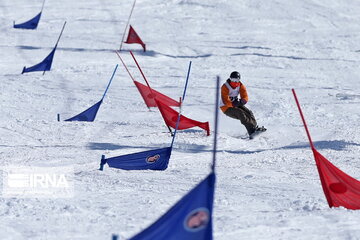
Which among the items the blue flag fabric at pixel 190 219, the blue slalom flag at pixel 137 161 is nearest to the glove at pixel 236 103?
the blue slalom flag at pixel 137 161

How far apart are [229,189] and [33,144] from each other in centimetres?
384

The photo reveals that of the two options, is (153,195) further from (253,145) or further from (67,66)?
(67,66)

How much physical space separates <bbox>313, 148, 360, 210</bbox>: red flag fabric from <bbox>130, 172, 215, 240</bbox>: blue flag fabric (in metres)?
2.38

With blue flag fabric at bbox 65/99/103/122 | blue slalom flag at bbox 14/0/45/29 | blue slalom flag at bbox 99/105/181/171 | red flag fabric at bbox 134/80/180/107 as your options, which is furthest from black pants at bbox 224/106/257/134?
blue slalom flag at bbox 14/0/45/29

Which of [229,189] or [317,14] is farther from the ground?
[229,189]

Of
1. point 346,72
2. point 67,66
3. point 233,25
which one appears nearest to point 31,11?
point 233,25

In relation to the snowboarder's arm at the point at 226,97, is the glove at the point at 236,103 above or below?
below

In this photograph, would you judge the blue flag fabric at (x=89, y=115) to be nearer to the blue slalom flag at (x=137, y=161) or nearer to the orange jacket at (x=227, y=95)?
the orange jacket at (x=227, y=95)

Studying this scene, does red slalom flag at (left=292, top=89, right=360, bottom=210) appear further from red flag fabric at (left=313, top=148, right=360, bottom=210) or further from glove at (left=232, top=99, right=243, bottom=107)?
glove at (left=232, top=99, right=243, bottom=107)

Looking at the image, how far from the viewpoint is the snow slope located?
5.88m

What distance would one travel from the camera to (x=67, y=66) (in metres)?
17.8

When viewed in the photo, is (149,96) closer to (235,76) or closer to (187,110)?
(187,110)

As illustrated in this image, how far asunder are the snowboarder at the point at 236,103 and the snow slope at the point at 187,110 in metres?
0.24

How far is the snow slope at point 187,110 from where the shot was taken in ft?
19.3
